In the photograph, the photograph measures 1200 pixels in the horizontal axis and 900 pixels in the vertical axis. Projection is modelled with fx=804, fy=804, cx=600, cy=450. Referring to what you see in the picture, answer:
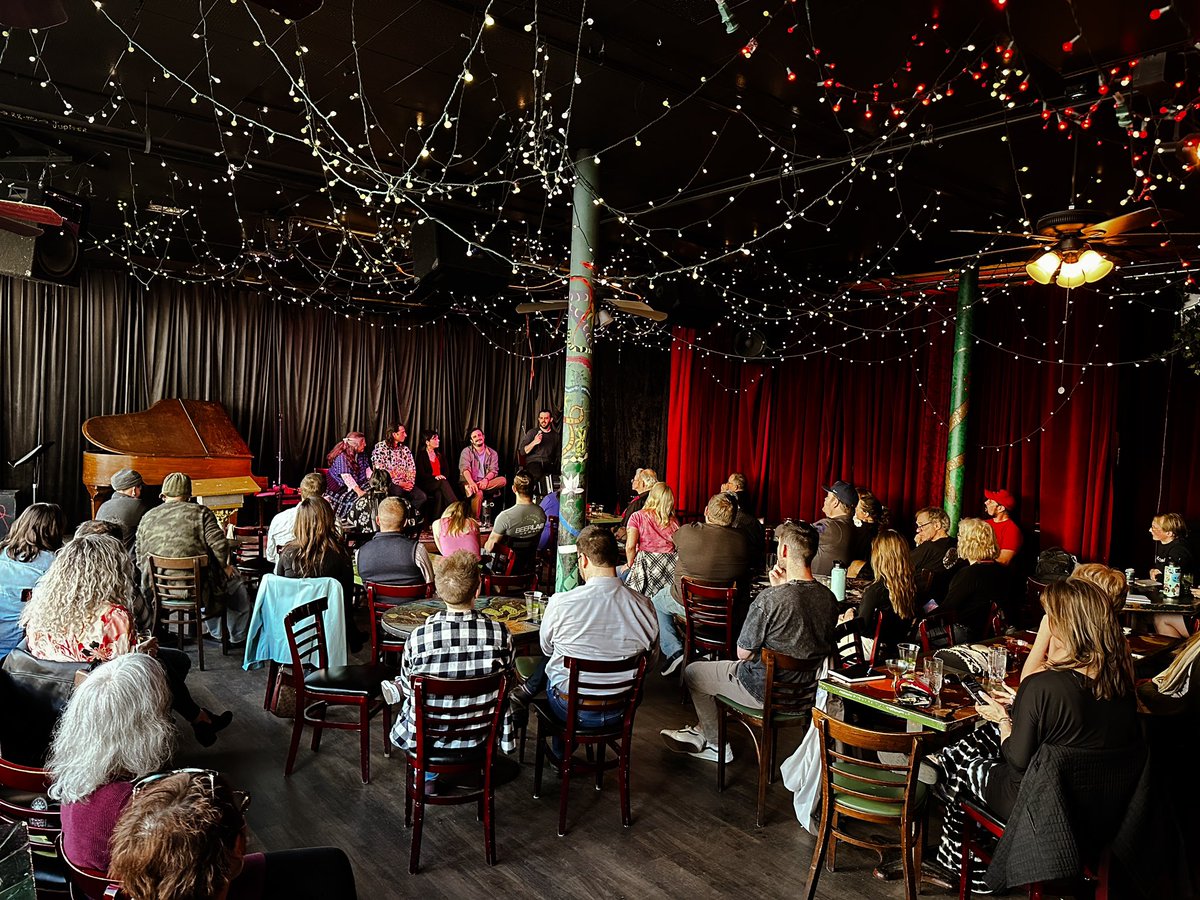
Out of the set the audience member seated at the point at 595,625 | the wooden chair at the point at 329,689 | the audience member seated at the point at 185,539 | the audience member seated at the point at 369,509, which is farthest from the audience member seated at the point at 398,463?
the audience member seated at the point at 595,625

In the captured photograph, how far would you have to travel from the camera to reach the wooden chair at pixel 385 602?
14.5 ft

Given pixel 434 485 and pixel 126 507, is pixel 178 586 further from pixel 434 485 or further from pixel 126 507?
pixel 434 485

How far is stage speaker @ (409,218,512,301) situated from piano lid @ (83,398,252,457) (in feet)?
11.0

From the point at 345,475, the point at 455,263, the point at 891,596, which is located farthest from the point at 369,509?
the point at 891,596

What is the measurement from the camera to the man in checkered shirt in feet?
10.5

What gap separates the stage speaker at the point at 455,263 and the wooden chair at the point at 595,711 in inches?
167

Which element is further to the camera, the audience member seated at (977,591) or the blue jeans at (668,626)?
the blue jeans at (668,626)

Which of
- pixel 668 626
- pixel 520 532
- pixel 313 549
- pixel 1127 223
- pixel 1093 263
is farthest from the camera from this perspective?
pixel 520 532

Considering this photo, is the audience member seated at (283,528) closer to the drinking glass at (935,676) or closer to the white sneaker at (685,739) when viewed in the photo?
the white sneaker at (685,739)

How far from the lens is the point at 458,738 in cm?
319

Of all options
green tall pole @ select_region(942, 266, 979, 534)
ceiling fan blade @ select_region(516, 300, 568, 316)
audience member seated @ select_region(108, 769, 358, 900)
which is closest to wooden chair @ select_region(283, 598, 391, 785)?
audience member seated @ select_region(108, 769, 358, 900)

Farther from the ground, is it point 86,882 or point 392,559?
point 392,559

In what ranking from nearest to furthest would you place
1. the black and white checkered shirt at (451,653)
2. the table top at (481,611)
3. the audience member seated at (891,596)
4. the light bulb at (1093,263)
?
1. the black and white checkered shirt at (451,653)
2. the table top at (481,611)
3. the audience member seated at (891,596)
4. the light bulb at (1093,263)

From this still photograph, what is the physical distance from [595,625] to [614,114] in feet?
11.8
